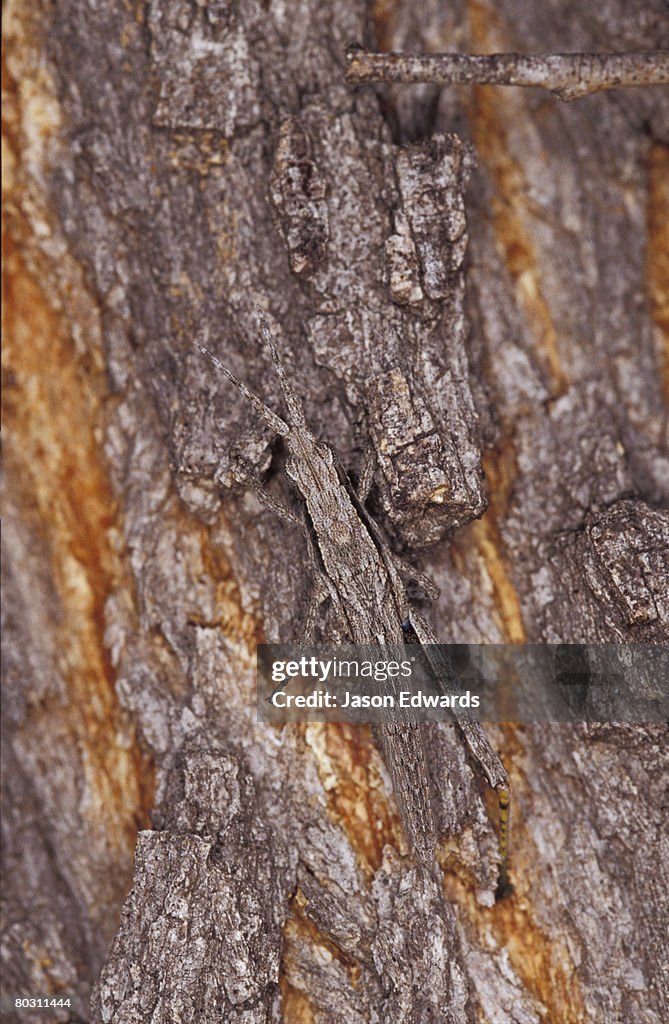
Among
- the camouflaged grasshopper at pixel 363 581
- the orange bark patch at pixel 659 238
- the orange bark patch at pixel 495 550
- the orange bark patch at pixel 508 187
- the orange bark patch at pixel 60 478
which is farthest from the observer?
the orange bark patch at pixel 659 238

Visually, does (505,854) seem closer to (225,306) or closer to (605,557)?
(605,557)

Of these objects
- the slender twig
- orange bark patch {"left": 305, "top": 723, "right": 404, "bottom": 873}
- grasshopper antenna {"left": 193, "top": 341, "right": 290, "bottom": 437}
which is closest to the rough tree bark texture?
orange bark patch {"left": 305, "top": 723, "right": 404, "bottom": 873}

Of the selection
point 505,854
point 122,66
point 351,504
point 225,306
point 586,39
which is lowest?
point 505,854

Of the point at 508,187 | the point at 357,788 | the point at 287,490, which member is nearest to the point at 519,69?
the point at 508,187

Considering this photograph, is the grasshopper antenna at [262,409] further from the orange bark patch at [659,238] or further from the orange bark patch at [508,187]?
the orange bark patch at [659,238]

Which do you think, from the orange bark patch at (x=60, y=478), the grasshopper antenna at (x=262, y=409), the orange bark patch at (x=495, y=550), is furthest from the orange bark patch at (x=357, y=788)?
the grasshopper antenna at (x=262, y=409)

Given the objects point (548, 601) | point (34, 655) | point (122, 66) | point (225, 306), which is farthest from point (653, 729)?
point (122, 66)

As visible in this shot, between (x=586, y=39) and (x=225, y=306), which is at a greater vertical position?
(x=586, y=39)
